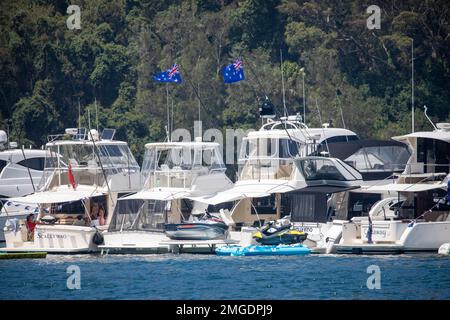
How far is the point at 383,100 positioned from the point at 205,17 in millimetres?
13589

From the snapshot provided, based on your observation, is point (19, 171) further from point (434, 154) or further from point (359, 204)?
point (434, 154)

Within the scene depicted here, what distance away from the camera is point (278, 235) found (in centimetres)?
5503

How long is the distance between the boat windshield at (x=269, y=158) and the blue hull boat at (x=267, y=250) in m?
6.18

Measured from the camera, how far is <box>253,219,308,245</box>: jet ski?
181ft

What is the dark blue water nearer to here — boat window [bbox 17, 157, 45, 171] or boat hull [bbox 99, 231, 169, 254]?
boat hull [bbox 99, 231, 169, 254]

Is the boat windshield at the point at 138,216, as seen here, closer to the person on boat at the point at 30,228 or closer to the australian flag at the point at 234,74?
the person on boat at the point at 30,228

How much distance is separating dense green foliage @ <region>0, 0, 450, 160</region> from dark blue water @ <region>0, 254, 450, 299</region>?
28782 mm

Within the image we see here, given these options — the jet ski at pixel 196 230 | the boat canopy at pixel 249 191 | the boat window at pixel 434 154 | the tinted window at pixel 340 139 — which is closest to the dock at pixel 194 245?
the jet ski at pixel 196 230

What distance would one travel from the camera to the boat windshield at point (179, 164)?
196 ft
